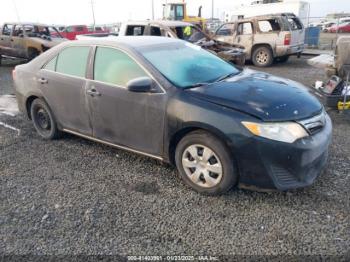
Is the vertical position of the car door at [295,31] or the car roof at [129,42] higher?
the car roof at [129,42]

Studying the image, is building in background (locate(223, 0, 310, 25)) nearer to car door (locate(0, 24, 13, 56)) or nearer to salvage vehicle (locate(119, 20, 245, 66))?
salvage vehicle (locate(119, 20, 245, 66))

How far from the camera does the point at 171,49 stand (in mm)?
4027

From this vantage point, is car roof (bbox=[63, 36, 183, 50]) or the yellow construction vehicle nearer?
car roof (bbox=[63, 36, 183, 50])

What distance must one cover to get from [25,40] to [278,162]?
12323 mm

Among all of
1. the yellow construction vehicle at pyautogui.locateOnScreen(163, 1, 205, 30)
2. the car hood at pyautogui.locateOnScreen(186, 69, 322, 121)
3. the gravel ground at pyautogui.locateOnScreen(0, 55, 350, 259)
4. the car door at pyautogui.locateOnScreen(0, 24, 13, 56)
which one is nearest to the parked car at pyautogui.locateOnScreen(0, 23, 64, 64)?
the car door at pyautogui.locateOnScreen(0, 24, 13, 56)

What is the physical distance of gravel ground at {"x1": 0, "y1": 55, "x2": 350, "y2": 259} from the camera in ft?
8.54

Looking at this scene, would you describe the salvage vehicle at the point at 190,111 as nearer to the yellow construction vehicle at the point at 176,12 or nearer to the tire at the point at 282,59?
the tire at the point at 282,59

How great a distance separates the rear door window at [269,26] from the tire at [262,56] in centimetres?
64

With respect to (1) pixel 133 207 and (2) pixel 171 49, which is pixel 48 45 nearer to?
(2) pixel 171 49

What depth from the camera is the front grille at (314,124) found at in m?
2.98

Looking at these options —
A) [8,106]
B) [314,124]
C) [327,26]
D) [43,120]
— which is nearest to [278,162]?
[314,124]

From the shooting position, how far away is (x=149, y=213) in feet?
9.98

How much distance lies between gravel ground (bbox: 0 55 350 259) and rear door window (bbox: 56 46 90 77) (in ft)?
3.73

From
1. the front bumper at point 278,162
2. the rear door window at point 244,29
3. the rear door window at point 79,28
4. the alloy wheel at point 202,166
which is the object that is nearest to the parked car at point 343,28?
the rear door window at point 244,29
